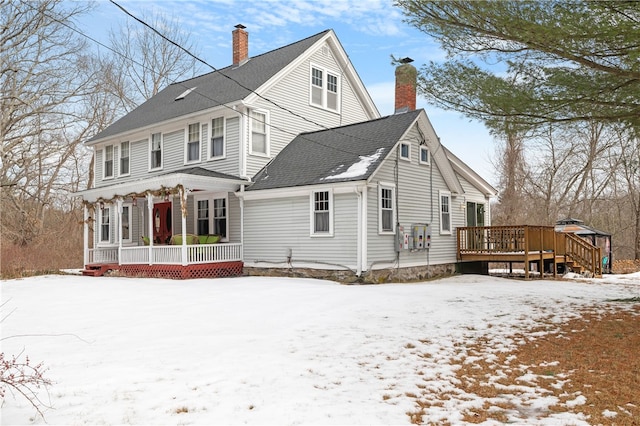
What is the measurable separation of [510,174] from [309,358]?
24743 mm

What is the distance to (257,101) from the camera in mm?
17797

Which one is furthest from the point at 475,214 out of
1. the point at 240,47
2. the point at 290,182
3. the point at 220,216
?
the point at 240,47

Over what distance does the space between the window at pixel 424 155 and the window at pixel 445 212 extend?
5.02ft

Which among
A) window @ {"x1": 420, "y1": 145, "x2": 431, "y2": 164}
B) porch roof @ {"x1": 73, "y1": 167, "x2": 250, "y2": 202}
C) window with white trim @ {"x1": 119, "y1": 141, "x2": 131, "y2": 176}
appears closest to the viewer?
porch roof @ {"x1": 73, "y1": 167, "x2": 250, "y2": 202}

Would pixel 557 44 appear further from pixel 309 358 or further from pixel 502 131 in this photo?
pixel 309 358

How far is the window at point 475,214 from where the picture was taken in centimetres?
2086

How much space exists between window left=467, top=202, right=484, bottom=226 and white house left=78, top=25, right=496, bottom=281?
4.1 inches

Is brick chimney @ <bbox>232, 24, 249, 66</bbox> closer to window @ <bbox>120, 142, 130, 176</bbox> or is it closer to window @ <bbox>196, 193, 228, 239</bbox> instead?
window @ <bbox>120, 142, 130, 176</bbox>

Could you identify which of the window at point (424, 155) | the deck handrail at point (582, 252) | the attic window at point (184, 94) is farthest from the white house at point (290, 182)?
the deck handrail at point (582, 252)

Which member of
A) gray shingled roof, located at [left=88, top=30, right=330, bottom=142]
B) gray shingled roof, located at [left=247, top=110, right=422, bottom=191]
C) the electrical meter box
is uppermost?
gray shingled roof, located at [left=88, top=30, right=330, bottom=142]

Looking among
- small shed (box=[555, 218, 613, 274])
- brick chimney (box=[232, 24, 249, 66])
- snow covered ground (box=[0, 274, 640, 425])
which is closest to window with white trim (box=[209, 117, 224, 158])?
brick chimney (box=[232, 24, 249, 66])

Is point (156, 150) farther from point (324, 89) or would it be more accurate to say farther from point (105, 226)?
point (324, 89)

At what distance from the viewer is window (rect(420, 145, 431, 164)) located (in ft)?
56.9

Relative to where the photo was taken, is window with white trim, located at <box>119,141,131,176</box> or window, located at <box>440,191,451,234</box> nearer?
window, located at <box>440,191,451,234</box>
